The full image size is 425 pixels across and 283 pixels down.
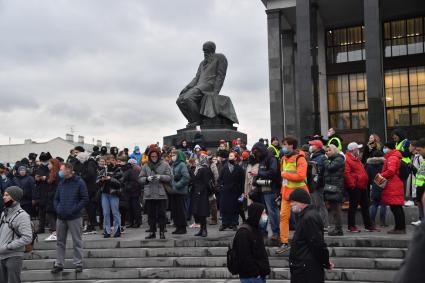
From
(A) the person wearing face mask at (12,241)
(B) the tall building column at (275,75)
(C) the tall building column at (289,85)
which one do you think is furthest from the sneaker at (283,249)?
(C) the tall building column at (289,85)

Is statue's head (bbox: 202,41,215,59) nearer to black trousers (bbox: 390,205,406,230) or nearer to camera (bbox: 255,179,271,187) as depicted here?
camera (bbox: 255,179,271,187)

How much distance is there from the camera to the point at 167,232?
1252 cm

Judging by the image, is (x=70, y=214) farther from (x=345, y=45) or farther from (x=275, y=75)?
(x=345, y=45)

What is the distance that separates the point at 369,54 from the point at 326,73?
38.6 feet

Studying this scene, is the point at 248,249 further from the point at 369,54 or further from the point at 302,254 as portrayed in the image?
the point at 369,54

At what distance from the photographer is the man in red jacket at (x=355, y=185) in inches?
440

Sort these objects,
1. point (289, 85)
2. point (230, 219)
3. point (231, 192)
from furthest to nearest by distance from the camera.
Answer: point (289, 85)
point (230, 219)
point (231, 192)

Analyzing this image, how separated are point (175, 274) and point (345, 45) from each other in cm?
3134

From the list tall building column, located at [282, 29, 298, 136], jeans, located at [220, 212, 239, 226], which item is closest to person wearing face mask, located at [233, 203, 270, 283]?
jeans, located at [220, 212, 239, 226]

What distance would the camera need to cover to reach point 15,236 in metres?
7.28

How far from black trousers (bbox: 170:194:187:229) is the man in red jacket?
3727 millimetres

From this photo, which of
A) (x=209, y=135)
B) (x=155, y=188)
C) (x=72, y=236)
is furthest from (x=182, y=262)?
(x=209, y=135)

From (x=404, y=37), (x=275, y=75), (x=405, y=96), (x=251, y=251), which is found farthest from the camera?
(x=405, y=96)

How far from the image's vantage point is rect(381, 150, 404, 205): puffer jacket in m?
10.9
